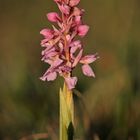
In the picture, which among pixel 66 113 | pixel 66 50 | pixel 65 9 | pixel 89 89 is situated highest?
pixel 65 9

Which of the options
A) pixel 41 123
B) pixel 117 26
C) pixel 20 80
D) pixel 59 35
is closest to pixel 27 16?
pixel 117 26

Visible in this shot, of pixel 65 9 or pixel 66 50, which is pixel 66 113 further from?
pixel 65 9

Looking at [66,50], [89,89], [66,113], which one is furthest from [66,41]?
[89,89]

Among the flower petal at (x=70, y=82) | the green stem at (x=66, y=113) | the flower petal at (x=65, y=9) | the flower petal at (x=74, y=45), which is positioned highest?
the flower petal at (x=65, y=9)

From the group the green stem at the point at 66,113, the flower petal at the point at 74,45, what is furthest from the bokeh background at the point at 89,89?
the flower petal at the point at 74,45

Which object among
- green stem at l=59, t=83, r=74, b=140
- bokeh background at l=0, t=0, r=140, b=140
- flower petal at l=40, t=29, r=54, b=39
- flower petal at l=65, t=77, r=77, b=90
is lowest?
bokeh background at l=0, t=0, r=140, b=140

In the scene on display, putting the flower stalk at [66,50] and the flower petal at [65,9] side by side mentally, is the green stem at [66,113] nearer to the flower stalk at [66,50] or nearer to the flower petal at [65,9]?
the flower stalk at [66,50]

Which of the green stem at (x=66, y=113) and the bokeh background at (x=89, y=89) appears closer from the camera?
the green stem at (x=66, y=113)

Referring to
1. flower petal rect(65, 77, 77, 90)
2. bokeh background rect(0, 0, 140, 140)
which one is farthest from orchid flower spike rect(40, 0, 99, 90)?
bokeh background rect(0, 0, 140, 140)

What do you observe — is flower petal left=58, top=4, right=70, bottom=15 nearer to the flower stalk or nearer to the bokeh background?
the flower stalk
